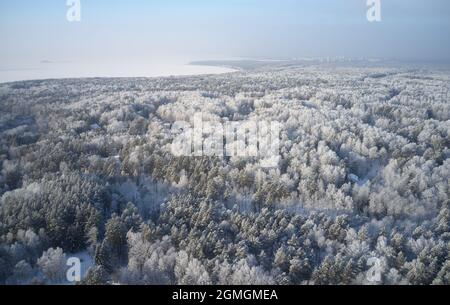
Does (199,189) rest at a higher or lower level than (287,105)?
lower

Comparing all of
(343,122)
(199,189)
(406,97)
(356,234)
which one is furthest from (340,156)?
(406,97)

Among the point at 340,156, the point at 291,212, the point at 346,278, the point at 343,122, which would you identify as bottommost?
the point at 346,278

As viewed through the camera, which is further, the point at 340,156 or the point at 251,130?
the point at 251,130

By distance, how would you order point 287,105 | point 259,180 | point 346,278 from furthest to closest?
1. point 287,105
2. point 259,180
3. point 346,278

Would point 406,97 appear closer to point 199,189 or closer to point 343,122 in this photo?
point 343,122
